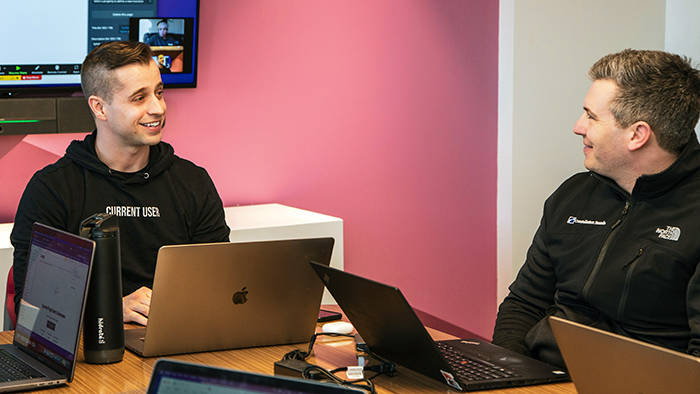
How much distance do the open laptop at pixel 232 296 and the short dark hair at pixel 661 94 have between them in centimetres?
87

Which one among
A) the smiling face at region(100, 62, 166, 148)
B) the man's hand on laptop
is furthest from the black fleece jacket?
the smiling face at region(100, 62, 166, 148)

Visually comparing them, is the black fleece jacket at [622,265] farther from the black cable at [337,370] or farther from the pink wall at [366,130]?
the pink wall at [366,130]

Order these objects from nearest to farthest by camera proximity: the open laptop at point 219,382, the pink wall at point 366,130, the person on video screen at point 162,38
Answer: the open laptop at point 219,382 < the person on video screen at point 162,38 < the pink wall at point 366,130

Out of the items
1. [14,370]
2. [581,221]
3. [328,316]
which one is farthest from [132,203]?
[581,221]

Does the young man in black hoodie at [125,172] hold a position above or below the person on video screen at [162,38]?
below

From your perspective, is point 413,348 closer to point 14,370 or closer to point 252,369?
point 252,369

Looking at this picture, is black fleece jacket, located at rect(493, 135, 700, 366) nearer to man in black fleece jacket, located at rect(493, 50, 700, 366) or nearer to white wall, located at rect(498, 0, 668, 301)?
man in black fleece jacket, located at rect(493, 50, 700, 366)

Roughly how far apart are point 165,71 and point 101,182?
0.80 meters

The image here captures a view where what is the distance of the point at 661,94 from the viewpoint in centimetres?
186

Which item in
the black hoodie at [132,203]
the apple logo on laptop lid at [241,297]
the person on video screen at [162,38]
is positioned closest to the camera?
the apple logo on laptop lid at [241,297]

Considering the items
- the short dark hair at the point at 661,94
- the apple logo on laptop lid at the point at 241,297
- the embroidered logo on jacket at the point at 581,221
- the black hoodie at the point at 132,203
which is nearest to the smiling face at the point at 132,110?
the black hoodie at the point at 132,203

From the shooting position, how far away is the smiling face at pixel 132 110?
2260 millimetres

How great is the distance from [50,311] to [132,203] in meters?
0.81

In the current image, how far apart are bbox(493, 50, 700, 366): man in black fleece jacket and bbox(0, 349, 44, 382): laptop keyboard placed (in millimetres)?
1165
